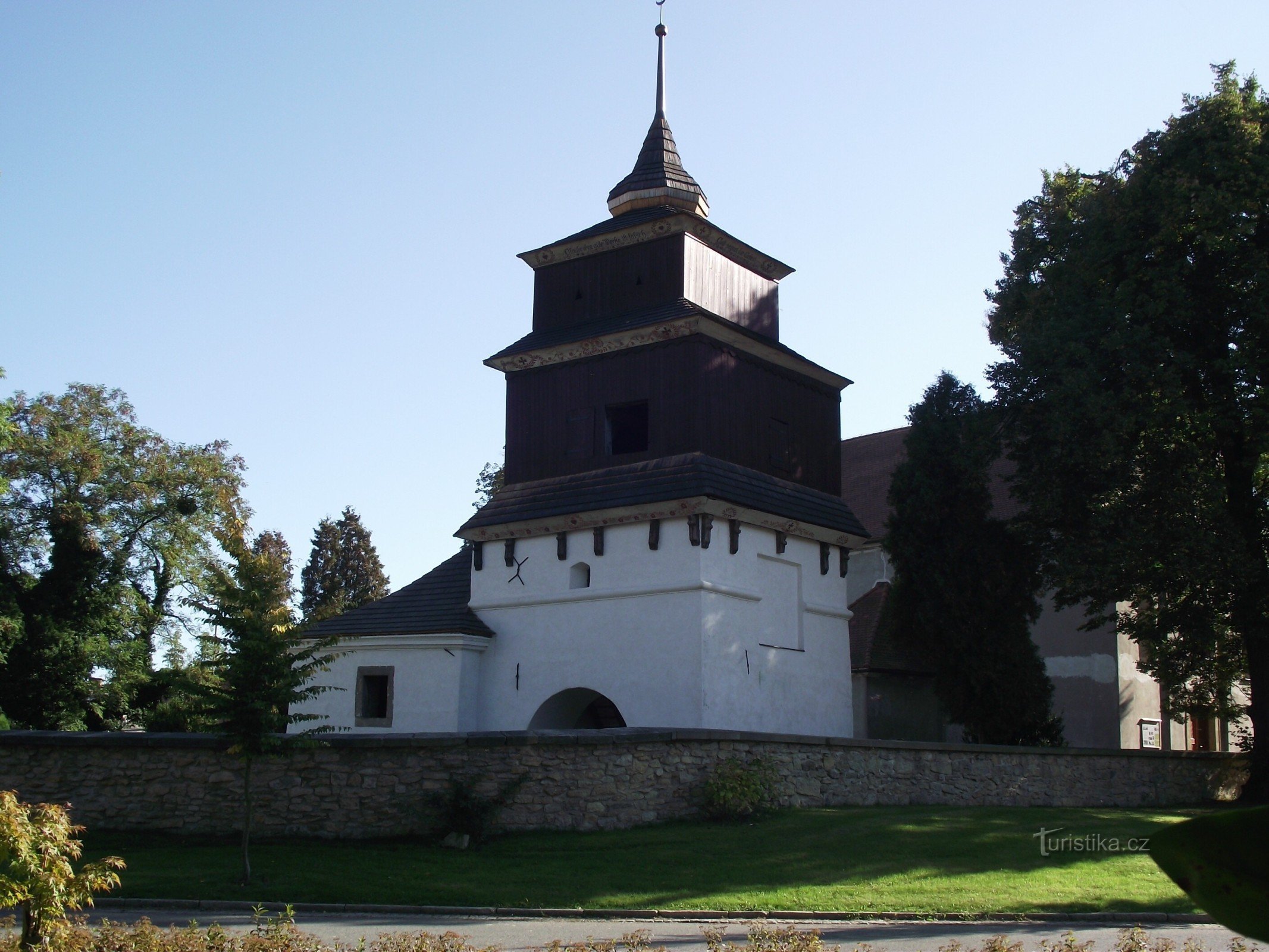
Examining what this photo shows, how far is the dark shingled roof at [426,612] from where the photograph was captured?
24.1 m

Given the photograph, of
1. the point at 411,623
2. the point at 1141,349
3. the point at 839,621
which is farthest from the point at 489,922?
the point at 1141,349

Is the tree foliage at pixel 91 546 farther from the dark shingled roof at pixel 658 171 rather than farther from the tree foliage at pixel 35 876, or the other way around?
the tree foliage at pixel 35 876

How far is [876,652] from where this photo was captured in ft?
87.9

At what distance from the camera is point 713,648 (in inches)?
855

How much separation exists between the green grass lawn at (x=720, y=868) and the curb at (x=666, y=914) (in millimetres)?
173

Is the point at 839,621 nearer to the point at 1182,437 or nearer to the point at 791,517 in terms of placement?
the point at 791,517

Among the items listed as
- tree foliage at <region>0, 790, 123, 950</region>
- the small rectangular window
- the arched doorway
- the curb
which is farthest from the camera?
the small rectangular window

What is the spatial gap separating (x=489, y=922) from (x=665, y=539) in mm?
10741

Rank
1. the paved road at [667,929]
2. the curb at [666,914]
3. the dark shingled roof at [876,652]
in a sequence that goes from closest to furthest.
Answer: the paved road at [667,929] < the curb at [666,914] < the dark shingled roof at [876,652]

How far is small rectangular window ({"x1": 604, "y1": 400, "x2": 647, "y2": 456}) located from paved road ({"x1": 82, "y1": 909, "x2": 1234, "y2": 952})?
13202mm

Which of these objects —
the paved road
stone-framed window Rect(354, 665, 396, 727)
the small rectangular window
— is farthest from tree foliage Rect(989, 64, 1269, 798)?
stone-framed window Rect(354, 665, 396, 727)

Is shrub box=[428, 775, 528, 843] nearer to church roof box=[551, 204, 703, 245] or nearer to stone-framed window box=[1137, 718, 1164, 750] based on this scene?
church roof box=[551, 204, 703, 245]

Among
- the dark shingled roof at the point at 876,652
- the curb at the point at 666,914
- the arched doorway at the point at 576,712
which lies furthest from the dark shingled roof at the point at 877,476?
the curb at the point at 666,914

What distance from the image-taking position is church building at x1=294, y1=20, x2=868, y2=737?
22266 millimetres
